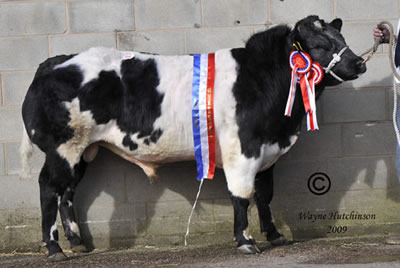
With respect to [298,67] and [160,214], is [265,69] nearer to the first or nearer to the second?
[298,67]

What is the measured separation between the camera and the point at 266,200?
615cm

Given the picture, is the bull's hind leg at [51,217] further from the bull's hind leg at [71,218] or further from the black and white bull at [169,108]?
the bull's hind leg at [71,218]

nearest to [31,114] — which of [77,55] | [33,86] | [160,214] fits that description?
[33,86]

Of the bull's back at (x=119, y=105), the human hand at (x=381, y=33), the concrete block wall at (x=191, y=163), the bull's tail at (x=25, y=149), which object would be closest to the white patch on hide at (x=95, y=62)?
the bull's back at (x=119, y=105)

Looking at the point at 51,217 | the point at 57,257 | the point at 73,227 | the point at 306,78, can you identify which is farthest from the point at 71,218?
the point at 306,78

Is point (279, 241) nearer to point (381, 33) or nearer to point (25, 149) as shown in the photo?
point (381, 33)

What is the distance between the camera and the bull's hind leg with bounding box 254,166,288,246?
20.2ft

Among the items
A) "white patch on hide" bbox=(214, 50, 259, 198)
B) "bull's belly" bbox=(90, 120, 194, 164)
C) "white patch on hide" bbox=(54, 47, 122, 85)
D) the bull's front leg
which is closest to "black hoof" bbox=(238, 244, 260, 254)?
the bull's front leg

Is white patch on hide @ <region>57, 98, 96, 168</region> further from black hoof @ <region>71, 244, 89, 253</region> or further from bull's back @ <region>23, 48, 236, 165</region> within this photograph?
black hoof @ <region>71, 244, 89, 253</region>

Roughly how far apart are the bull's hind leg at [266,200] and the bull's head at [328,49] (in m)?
0.94

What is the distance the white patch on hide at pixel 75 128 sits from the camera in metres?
5.76

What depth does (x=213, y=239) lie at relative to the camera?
643 cm

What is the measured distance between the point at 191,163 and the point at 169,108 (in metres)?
0.82

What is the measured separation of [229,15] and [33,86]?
174 centimetres
